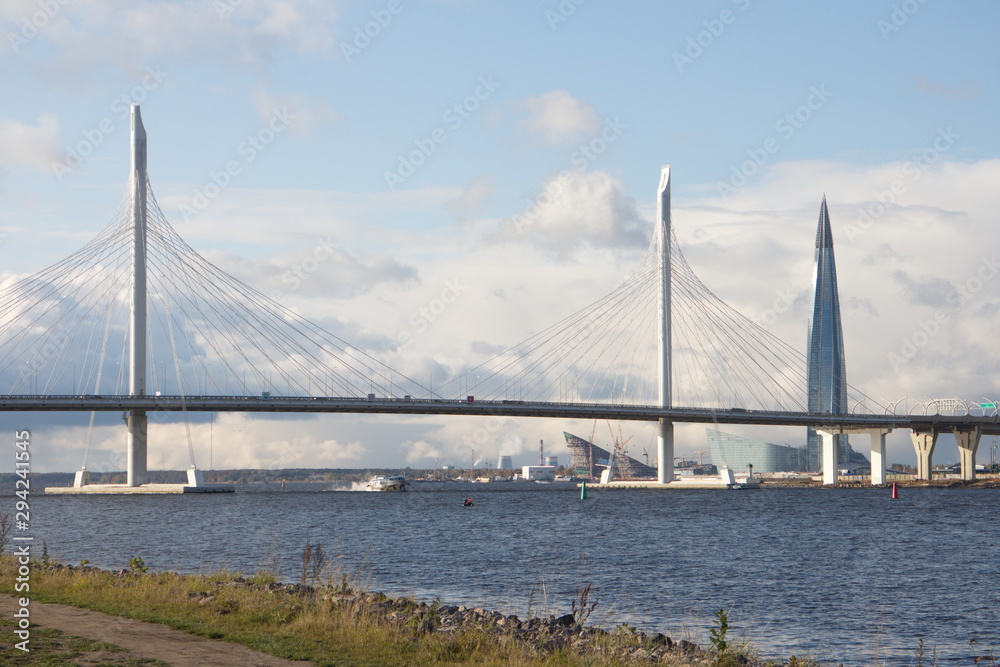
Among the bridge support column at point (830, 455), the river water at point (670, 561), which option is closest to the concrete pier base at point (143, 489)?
the river water at point (670, 561)

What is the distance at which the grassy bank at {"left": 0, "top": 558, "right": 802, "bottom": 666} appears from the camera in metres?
18.4

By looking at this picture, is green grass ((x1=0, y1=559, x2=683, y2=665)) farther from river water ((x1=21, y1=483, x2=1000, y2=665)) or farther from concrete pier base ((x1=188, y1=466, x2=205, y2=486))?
concrete pier base ((x1=188, y1=466, x2=205, y2=486))

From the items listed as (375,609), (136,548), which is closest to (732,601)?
(375,609)

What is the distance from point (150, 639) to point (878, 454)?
494ft

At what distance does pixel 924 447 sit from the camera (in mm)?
165500

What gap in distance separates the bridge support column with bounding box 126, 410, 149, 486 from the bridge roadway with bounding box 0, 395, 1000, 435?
11.4ft

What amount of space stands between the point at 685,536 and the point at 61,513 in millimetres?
56310

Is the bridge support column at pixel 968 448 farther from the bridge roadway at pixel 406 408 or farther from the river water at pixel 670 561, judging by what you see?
the river water at pixel 670 561

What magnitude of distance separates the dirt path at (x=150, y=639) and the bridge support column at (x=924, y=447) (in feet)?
525

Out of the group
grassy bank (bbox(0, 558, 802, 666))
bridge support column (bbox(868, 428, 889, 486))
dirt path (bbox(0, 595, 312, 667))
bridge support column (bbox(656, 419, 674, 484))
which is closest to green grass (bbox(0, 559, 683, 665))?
grassy bank (bbox(0, 558, 802, 666))

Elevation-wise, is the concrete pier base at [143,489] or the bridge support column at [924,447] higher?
the bridge support column at [924,447]

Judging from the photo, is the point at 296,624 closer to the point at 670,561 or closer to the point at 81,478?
the point at 670,561

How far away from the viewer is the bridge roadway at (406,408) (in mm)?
102938

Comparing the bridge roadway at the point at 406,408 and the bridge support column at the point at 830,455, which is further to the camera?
the bridge support column at the point at 830,455
